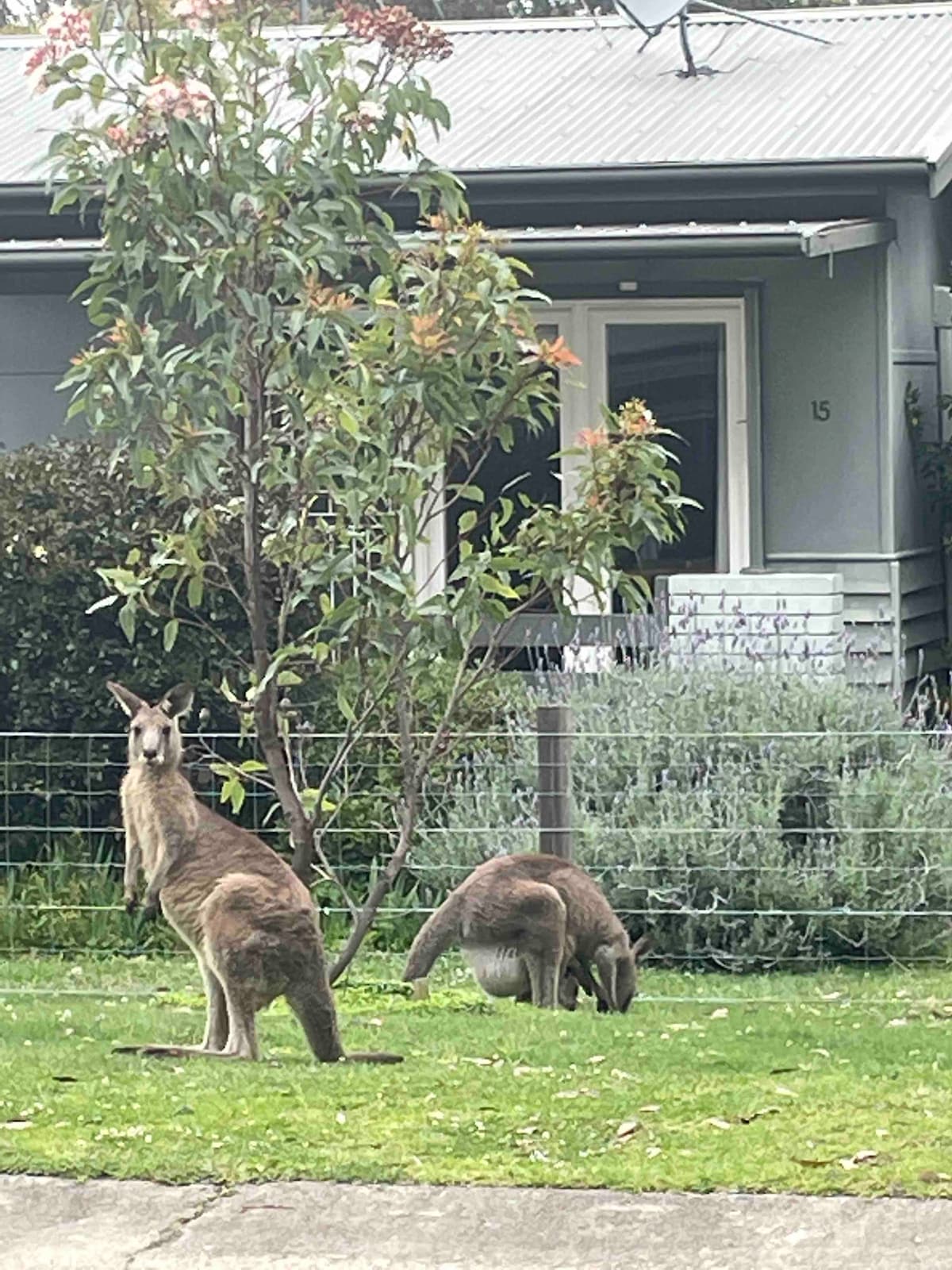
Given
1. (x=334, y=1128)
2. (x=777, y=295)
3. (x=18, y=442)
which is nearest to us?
(x=334, y=1128)

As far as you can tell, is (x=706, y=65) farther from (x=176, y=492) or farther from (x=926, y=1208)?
(x=926, y=1208)

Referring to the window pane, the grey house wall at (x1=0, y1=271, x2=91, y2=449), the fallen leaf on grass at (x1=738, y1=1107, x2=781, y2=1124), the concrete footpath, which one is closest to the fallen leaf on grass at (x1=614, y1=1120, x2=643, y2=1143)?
the fallen leaf on grass at (x1=738, y1=1107, x2=781, y2=1124)

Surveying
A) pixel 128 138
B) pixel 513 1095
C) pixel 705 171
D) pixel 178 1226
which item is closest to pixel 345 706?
pixel 513 1095

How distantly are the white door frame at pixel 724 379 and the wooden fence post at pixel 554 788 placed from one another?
4991mm

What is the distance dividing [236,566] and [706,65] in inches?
274

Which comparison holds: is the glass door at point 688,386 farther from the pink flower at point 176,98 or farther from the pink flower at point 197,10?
the pink flower at point 176,98

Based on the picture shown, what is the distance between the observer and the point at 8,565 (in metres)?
12.3

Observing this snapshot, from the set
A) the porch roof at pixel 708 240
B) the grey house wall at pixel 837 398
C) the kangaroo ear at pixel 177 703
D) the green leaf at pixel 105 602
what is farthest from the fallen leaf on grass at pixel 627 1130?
the grey house wall at pixel 837 398

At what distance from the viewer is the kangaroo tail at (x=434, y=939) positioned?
30.5ft

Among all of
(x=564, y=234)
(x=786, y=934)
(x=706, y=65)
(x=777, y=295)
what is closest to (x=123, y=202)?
(x=786, y=934)

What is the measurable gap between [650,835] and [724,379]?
16.5 ft

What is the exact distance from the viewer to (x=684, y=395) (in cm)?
1548

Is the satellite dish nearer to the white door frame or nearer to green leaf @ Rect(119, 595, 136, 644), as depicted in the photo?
the white door frame

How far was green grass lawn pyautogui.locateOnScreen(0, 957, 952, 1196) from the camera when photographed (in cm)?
653
